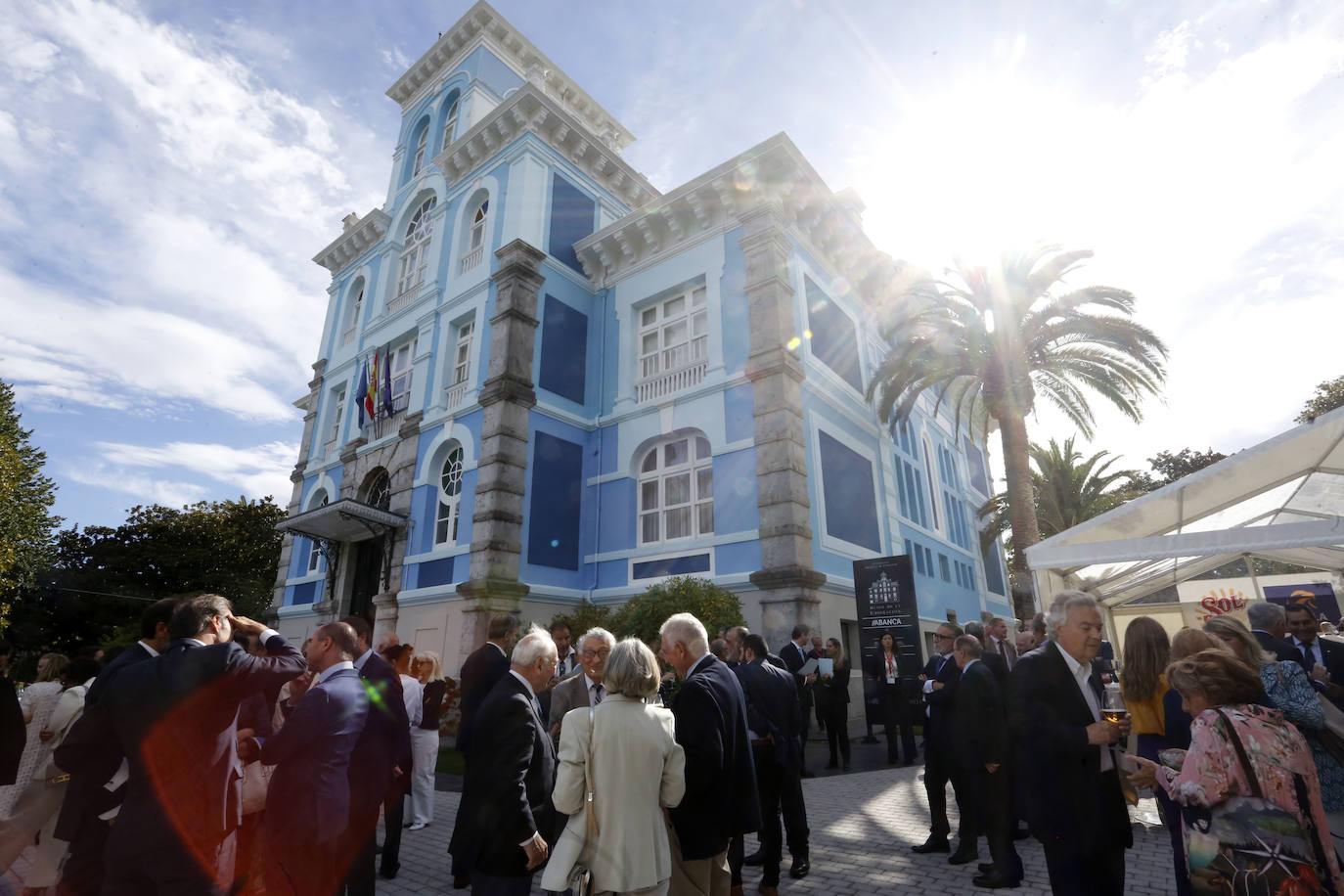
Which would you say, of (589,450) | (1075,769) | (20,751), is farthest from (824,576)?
(20,751)

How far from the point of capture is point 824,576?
41.3ft

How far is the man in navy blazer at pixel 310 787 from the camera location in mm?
3291

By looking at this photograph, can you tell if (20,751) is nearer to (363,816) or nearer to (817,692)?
(363,816)

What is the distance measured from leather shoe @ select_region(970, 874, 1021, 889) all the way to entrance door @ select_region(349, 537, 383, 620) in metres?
16.4

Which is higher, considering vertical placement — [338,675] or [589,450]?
[589,450]

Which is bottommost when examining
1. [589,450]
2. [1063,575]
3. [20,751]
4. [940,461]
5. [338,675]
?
[20,751]

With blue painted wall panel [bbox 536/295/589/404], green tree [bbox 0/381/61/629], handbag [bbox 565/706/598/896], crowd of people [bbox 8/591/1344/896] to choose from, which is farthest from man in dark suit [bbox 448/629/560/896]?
green tree [bbox 0/381/61/629]

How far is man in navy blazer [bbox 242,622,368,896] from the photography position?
329 centimetres

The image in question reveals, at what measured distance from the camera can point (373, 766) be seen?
4332 mm

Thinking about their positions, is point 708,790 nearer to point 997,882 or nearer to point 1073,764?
point 1073,764

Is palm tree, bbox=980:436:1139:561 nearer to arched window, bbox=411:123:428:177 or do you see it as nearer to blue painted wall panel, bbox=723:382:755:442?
blue painted wall panel, bbox=723:382:755:442

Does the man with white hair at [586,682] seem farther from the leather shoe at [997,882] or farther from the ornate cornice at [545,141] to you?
the ornate cornice at [545,141]

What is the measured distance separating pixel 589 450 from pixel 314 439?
38.8 feet

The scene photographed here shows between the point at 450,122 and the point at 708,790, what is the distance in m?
24.7
